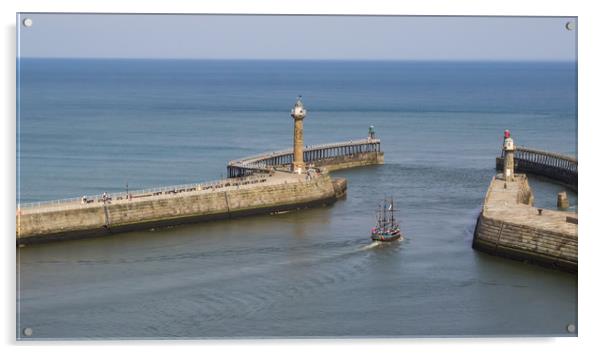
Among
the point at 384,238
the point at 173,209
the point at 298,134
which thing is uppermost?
the point at 298,134

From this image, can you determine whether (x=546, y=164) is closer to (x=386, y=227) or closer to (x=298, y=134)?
(x=298, y=134)

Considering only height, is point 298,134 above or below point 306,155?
above

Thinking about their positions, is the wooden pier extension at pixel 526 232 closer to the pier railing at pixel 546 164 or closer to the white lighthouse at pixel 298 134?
the white lighthouse at pixel 298 134

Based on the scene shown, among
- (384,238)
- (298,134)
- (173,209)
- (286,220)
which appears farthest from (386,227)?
(298,134)

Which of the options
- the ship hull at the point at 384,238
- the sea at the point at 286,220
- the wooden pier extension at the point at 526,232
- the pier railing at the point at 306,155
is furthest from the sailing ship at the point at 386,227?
the pier railing at the point at 306,155

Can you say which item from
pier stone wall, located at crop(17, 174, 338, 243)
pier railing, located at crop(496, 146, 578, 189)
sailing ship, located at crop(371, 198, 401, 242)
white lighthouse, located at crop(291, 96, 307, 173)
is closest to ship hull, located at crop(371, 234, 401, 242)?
sailing ship, located at crop(371, 198, 401, 242)

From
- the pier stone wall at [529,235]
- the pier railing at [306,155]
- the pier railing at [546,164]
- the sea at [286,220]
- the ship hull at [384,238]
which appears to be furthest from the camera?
the pier railing at [546,164]

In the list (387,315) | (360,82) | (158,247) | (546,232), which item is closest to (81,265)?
(158,247)
